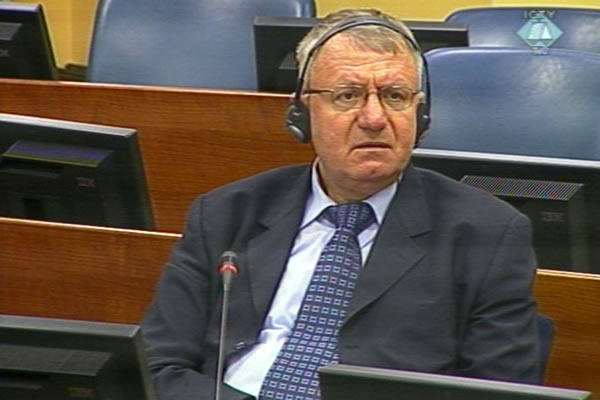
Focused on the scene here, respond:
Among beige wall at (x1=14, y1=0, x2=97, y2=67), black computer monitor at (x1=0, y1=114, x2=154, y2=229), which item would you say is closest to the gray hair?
black computer monitor at (x1=0, y1=114, x2=154, y2=229)

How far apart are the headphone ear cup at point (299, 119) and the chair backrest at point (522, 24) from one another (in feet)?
4.37

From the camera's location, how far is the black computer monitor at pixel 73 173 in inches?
78.9

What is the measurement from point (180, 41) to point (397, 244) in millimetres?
1550

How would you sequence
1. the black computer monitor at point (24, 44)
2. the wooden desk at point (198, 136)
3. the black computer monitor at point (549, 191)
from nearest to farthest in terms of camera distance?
1. the black computer monitor at point (549, 191)
2. the wooden desk at point (198, 136)
3. the black computer monitor at point (24, 44)

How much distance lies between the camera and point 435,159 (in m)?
1.98

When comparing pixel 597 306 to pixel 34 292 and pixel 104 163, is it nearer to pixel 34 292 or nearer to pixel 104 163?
pixel 104 163

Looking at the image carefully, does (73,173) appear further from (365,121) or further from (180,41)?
(180,41)

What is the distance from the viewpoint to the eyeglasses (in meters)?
1.85

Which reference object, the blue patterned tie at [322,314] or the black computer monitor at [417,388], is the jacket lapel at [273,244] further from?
the black computer monitor at [417,388]

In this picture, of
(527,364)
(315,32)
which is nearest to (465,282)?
(527,364)

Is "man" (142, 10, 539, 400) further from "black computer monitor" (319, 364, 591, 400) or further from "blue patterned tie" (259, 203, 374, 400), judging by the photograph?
"black computer monitor" (319, 364, 591, 400)

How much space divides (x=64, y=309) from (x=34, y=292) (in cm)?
5

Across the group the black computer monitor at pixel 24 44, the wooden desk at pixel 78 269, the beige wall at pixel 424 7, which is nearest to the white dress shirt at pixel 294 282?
the wooden desk at pixel 78 269

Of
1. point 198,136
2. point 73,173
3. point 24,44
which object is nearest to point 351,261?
point 73,173
